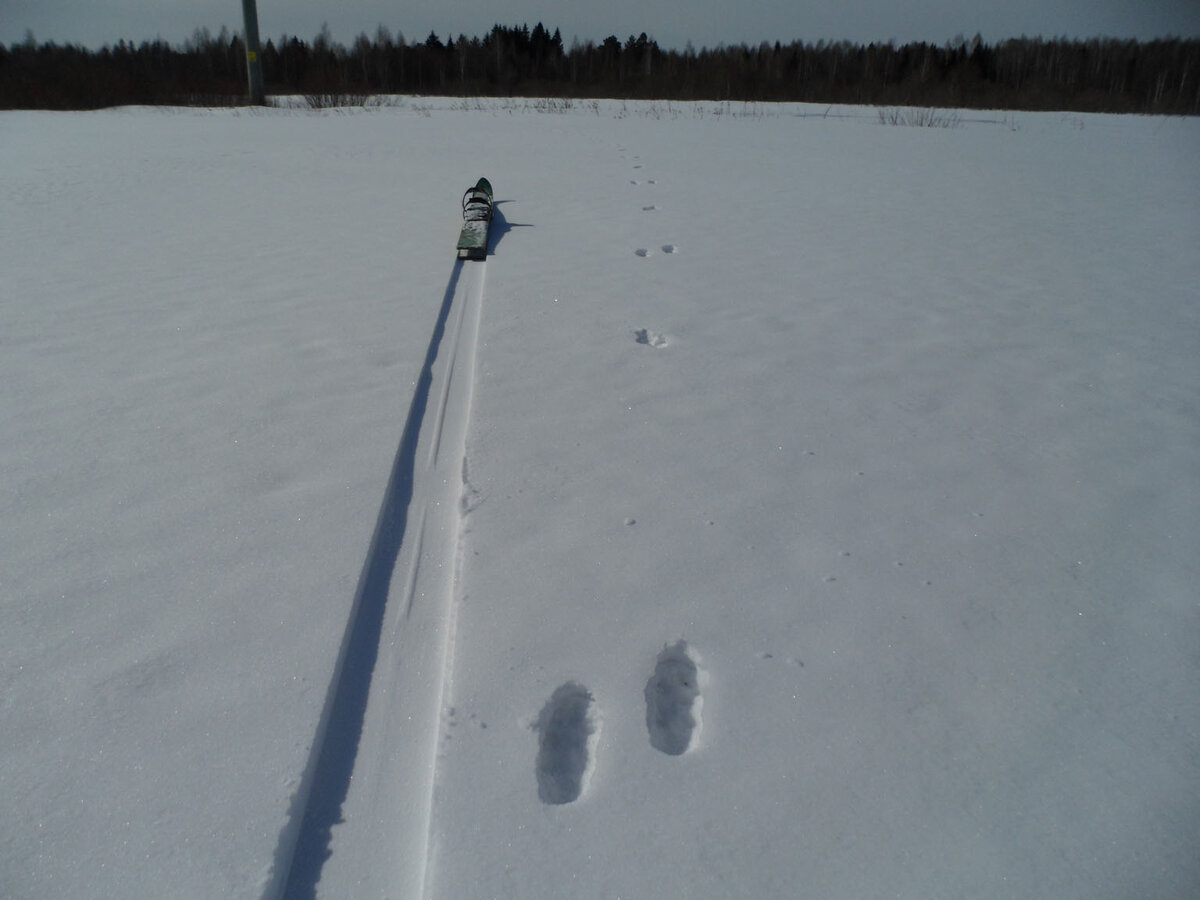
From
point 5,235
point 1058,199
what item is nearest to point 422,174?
point 5,235

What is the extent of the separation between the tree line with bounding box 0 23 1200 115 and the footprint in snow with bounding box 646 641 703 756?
21.3 metres

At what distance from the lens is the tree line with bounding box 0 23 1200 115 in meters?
19.7

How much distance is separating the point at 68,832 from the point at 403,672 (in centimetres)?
72

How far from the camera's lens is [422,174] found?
8.22 meters

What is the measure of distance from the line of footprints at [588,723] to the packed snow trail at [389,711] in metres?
0.26

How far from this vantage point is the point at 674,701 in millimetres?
1739

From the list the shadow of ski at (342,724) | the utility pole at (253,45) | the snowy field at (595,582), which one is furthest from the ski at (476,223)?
the utility pole at (253,45)

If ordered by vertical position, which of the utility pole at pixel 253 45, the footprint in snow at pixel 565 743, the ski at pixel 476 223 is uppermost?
the utility pole at pixel 253 45

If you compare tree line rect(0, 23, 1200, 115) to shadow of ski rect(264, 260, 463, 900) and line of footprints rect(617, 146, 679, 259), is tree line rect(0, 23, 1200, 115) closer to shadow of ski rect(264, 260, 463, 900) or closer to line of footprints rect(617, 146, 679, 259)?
line of footprints rect(617, 146, 679, 259)

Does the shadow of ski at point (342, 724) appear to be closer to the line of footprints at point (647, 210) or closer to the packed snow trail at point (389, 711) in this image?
the packed snow trail at point (389, 711)

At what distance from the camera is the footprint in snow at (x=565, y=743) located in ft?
5.03

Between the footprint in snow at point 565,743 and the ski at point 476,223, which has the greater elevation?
the ski at point 476,223

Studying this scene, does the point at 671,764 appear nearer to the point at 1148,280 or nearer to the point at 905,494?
the point at 905,494

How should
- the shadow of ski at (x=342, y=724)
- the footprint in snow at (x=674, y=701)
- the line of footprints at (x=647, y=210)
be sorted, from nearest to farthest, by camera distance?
the shadow of ski at (x=342, y=724) → the footprint in snow at (x=674, y=701) → the line of footprints at (x=647, y=210)
